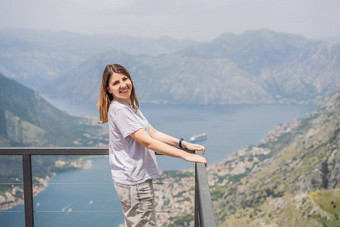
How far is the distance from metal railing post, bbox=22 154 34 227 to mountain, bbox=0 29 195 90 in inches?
3093

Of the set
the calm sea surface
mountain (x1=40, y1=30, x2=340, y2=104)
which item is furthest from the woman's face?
mountain (x1=40, y1=30, x2=340, y2=104)

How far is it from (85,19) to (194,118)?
114 feet

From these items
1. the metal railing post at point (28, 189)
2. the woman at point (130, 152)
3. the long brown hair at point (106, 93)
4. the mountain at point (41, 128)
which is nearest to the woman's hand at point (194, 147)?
the woman at point (130, 152)

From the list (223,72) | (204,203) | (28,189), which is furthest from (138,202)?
(223,72)

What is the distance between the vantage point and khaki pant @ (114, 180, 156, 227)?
3.97 ft

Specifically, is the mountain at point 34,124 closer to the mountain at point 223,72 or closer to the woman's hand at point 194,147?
the mountain at point 223,72

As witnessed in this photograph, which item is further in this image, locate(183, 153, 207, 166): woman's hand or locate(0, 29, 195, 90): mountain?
locate(0, 29, 195, 90): mountain

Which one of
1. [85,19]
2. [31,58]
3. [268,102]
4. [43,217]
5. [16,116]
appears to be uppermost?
[85,19]

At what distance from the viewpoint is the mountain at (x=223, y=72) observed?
73.8m

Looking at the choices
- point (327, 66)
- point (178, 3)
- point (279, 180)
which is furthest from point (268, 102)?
point (279, 180)

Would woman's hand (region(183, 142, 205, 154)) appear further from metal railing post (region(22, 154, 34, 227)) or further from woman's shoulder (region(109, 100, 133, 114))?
metal railing post (region(22, 154, 34, 227))

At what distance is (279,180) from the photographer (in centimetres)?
2773

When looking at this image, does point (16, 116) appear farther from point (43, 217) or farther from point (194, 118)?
point (43, 217)

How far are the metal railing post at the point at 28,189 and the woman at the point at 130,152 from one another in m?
0.56
